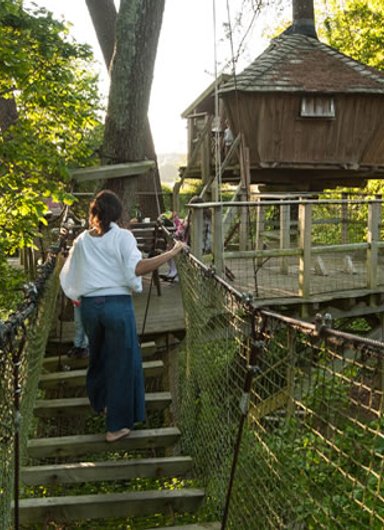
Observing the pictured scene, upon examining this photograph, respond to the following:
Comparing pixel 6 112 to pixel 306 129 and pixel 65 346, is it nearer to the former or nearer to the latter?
pixel 65 346

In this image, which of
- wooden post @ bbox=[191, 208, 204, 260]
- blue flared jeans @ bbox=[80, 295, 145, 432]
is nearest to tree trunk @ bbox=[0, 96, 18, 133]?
wooden post @ bbox=[191, 208, 204, 260]

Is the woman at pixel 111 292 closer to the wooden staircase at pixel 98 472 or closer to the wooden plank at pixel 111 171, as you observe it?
the wooden staircase at pixel 98 472

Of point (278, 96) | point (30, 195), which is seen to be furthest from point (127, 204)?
point (278, 96)

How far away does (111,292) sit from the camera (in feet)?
13.2

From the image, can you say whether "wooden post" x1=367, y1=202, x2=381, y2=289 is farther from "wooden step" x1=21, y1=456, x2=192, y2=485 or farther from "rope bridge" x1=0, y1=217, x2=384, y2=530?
"wooden step" x1=21, y1=456, x2=192, y2=485

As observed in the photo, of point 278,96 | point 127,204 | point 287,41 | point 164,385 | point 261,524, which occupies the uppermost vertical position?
point 287,41

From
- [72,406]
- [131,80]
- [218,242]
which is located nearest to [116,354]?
[72,406]

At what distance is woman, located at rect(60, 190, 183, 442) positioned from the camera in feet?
13.1

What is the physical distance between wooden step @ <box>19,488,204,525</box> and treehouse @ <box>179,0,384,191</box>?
430 inches

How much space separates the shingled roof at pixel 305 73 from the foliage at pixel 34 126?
781 centimetres

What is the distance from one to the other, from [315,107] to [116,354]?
1193cm

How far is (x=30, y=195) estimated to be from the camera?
6125mm

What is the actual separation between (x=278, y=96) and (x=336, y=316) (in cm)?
759

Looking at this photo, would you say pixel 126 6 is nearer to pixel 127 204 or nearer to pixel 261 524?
pixel 127 204
